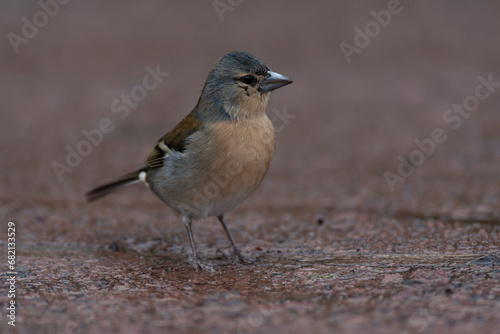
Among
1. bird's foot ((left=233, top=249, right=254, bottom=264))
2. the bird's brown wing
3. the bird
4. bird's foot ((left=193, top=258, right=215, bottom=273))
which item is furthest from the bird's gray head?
bird's foot ((left=193, top=258, right=215, bottom=273))

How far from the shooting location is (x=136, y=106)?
10.1 meters

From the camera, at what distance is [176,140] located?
5484 mm

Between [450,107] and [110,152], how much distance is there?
193 inches

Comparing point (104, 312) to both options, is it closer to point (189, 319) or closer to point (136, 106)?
point (189, 319)

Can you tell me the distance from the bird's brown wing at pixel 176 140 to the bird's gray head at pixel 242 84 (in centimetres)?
23

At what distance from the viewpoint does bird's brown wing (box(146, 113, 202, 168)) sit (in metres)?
5.35

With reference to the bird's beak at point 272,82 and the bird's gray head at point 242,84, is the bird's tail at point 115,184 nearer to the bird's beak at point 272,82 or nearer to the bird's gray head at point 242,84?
the bird's gray head at point 242,84

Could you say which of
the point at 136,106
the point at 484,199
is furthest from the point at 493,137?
the point at 136,106

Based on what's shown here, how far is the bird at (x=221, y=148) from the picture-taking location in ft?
16.4

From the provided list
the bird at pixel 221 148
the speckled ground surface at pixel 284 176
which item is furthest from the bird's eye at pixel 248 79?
the speckled ground surface at pixel 284 176

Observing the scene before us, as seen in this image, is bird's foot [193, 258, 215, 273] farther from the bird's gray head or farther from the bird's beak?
the bird's beak

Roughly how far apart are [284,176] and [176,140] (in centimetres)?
249

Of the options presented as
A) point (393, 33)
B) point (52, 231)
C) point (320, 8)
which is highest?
point (320, 8)

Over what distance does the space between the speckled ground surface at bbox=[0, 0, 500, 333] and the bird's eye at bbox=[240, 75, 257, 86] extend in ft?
4.54
